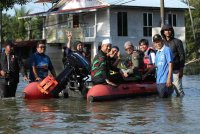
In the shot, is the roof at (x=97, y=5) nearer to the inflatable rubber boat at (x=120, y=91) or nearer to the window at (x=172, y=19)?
the window at (x=172, y=19)

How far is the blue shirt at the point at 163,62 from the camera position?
1238 centimetres

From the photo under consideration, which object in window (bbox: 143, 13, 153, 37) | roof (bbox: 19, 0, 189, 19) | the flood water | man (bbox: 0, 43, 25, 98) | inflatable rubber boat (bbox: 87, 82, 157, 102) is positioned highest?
roof (bbox: 19, 0, 189, 19)

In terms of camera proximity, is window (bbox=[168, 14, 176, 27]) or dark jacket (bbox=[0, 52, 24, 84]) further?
window (bbox=[168, 14, 176, 27])

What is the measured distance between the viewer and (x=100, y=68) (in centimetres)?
1319

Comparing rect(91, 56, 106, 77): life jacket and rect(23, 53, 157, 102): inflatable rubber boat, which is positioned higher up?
rect(91, 56, 106, 77): life jacket

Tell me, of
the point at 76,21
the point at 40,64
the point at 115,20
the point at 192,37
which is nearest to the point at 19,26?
the point at 76,21

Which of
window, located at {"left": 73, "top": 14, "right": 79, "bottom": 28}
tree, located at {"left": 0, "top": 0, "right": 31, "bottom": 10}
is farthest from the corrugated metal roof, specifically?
tree, located at {"left": 0, "top": 0, "right": 31, "bottom": 10}

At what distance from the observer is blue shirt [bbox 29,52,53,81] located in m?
14.4

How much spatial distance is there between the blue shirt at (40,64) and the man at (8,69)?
401mm

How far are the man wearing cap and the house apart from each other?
101ft

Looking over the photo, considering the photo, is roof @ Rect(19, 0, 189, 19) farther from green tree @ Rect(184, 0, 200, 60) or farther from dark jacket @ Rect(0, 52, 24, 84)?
dark jacket @ Rect(0, 52, 24, 84)

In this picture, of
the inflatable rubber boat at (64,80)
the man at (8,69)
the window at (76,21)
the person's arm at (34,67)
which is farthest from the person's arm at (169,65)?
the window at (76,21)

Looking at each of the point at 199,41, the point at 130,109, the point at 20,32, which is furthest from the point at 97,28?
the point at 130,109

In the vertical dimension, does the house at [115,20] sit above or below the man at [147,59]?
above
